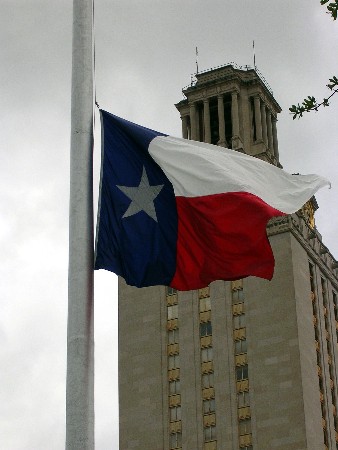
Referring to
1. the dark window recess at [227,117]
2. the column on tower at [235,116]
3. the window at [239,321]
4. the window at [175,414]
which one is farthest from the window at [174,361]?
the dark window recess at [227,117]

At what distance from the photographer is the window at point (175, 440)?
117488 millimetres

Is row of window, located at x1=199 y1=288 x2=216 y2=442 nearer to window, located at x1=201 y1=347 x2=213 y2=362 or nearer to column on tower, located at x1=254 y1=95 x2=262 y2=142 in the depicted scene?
window, located at x1=201 y1=347 x2=213 y2=362

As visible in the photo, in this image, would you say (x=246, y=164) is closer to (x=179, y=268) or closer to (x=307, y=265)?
(x=179, y=268)

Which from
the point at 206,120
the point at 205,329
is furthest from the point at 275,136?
the point at 205,329

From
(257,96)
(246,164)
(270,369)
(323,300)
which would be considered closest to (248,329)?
(270,369)

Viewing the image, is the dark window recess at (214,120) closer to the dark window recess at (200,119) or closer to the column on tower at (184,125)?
the dark window recess at (200,119)

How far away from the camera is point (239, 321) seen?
12069cm

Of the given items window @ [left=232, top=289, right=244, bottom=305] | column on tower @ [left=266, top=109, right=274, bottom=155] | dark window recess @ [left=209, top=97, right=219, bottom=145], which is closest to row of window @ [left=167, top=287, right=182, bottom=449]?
window @ [left=232, top=289, right=244, bottom=305]

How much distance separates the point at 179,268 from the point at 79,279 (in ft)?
8.28

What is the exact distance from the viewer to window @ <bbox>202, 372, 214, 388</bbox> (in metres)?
119

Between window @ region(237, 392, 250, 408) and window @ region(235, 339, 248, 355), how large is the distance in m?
4.43

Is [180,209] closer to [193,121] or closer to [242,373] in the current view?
[242,373]

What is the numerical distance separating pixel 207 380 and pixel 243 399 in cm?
464

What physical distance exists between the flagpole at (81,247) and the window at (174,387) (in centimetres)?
10380
